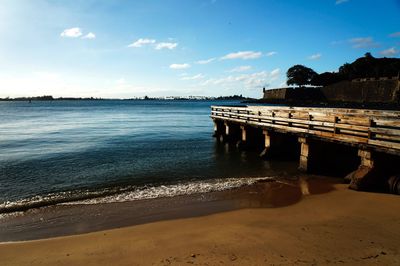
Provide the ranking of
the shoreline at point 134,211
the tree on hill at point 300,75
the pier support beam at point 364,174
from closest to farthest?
the shoreline at point 134,211
the pier support beam at point 364,174
the tree on hill at point 300,75

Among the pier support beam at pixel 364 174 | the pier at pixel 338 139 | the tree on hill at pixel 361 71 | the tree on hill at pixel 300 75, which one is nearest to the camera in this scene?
the pier at pixel 338 139

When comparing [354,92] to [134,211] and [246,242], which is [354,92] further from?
[246,242]

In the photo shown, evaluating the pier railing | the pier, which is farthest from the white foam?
the pier railing

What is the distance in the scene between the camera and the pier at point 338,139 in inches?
392

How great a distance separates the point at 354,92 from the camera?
67.2m

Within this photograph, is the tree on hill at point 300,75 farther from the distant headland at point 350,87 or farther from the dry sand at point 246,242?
the dry sand at point 246,242

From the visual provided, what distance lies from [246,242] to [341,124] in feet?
24.4

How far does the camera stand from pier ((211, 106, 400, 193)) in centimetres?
997

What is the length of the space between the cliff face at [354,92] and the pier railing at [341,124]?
158 ft

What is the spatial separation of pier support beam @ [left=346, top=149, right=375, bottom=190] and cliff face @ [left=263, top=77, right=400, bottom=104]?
52050 millimetres

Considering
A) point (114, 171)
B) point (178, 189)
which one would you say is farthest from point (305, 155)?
point (114, 171)

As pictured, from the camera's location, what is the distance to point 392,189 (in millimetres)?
9578

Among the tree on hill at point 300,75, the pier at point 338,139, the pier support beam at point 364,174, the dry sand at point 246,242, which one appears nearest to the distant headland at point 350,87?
the tree on hill at point 300,75

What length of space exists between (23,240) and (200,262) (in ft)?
15.6
